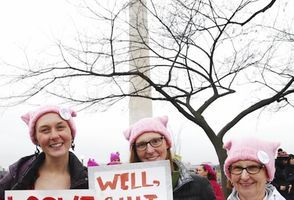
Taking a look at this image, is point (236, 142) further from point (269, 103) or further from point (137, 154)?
point (269, 103)

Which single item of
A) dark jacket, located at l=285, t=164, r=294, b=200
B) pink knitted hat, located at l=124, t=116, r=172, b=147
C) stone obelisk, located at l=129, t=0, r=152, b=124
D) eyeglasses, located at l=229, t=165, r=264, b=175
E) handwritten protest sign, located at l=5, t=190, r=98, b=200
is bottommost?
dark jacket, located at l=285, t=164, r=294, b=200

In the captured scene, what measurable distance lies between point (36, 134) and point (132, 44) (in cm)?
741

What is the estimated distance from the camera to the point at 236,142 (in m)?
2.97

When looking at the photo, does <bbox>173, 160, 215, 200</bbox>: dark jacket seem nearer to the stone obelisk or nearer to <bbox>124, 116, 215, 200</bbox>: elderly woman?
<bbox>124, 116, 215, 200</bbox>: elderly woman

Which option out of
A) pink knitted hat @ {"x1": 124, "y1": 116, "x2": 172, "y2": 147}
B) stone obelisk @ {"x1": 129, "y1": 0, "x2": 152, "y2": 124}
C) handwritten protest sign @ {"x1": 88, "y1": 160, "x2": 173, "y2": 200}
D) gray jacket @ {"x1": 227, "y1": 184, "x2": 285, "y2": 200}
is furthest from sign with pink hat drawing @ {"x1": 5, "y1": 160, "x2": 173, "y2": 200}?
stone obelisk @ {"x1": 129, "y1": 0, "x2": 152, "y2": 124}

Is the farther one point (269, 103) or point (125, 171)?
point (269, 103)

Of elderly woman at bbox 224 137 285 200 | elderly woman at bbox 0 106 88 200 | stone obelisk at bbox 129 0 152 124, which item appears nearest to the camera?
elderly woman at bbox 224 137 285 200

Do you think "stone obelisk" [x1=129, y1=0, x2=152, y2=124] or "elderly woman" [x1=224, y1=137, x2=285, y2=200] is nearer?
"elderly woman" [x1=224, y1=137, x2=285, y2=200]

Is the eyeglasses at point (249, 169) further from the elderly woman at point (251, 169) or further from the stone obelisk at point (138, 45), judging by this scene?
the stone obelisk at point (138, 45)

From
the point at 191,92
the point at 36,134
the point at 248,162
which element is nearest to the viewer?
the point at 248,162

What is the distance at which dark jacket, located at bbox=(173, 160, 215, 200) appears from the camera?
10.3 feet

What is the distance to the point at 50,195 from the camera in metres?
2.95

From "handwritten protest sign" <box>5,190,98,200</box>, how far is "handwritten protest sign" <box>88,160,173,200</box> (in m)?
0.13

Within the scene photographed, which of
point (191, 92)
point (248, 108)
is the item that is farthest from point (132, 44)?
point (248, 108)
